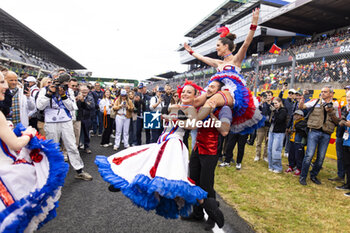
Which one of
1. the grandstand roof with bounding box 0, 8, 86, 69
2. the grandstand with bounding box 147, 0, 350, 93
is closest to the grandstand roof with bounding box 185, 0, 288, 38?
the grandstand with bounding box 147, 0, 350, 93

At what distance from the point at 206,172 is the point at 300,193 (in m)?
3.07

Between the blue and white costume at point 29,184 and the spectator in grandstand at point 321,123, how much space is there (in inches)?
202

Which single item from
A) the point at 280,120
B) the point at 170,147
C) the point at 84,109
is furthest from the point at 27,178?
the point at 280,120

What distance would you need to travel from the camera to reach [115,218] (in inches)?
121

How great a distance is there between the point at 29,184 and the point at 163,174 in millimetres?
1237

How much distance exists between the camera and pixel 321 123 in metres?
4.79

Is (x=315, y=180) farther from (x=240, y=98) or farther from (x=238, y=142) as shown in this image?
(x=240, y=98)

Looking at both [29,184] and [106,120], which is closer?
[29,184]

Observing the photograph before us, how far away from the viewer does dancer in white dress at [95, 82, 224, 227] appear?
6.91 feet

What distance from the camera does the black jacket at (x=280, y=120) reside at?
18.8ft

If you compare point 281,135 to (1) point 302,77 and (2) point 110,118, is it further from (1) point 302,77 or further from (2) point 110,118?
(1) point 302,77

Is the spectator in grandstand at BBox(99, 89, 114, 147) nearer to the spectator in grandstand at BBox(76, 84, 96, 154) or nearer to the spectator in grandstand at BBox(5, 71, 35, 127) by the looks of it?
the spectator in grandstand at BBox(76, 84, 96, 154)

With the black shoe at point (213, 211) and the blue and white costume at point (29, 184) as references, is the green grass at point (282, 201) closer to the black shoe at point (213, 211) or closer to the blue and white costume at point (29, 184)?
the black shoe at point (213, 211)

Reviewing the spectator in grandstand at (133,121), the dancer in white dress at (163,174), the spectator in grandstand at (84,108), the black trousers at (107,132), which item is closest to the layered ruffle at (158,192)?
the dancer in white dress at (163,174)
